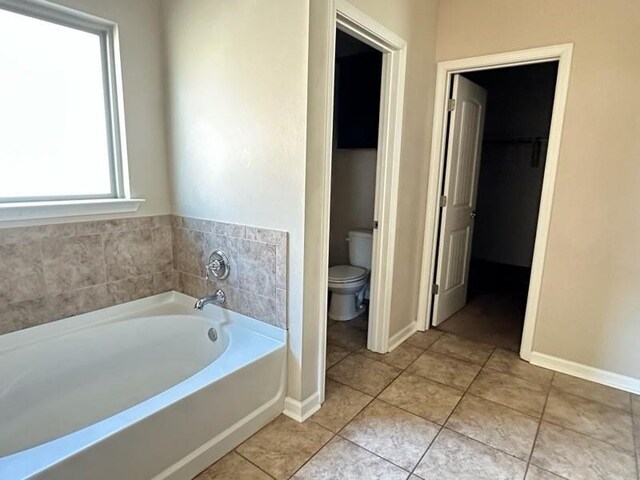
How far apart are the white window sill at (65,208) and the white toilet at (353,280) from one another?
158 cm

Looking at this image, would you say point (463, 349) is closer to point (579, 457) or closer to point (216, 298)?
point (579, 457)

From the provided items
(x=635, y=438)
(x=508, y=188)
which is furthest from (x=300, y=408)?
(x=508, y=188)

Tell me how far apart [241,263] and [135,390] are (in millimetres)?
896

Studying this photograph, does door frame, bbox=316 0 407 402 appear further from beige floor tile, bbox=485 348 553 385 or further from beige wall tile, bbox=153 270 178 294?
beige wall tile, bbox=153 270 178 294

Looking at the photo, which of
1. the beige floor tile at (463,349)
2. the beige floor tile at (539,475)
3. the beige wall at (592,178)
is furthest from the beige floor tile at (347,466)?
the beige wall at (592,178)

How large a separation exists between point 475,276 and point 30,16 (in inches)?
178

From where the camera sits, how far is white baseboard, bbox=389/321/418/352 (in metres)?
2.69

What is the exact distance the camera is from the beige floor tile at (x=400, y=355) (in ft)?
8.16

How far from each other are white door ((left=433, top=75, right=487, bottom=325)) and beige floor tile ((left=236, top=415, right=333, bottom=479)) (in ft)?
5.26

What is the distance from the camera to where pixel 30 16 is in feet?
5.92

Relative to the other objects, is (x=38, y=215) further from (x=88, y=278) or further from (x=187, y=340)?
(x=187, y=340)

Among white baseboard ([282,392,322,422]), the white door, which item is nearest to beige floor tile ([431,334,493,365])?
the white door

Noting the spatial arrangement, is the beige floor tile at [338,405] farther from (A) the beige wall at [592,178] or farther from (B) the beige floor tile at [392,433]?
(A) the beige wall at [592,178]

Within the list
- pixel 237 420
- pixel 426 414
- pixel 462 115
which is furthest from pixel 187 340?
pixel 462 115
